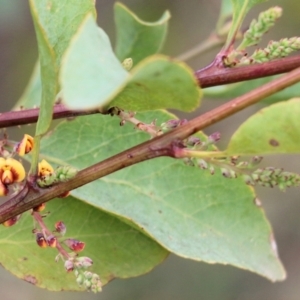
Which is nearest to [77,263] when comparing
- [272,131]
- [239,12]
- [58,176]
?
[58,176]

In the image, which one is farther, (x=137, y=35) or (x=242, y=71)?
(x=137, y=35)

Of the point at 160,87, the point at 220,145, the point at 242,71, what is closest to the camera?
the point at 160,87

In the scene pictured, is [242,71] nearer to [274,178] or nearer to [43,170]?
[274,178]

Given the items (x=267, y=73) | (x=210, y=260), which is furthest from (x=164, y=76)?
(x=210, y=260)

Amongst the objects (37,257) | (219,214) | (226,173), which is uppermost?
(226,173)

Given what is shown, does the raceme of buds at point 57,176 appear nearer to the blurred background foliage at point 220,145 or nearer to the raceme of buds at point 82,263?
the raceme of buds at point 82,263

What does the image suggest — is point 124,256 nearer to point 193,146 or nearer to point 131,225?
point 131,225

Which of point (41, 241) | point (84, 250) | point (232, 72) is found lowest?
point (84, 250)
